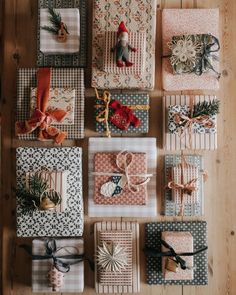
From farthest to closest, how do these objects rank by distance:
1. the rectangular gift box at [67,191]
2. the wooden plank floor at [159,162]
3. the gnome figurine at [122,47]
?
the wooden plank floor at [159,162] < the rectangular gift box at [67,191] < the gnome figurine at [122,47]

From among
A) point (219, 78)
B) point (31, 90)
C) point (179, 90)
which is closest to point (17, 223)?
point (31, 90)

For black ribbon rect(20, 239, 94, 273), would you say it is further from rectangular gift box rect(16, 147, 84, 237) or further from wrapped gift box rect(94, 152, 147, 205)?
wrapped gift box rect(94, 152, 147, 205)

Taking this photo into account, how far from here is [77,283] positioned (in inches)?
74.8

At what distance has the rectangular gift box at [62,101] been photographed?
1.86 metres

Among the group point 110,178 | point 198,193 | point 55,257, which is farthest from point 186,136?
point 55,257

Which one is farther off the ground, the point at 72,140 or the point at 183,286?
the point at 72,140

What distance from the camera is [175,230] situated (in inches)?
75.6

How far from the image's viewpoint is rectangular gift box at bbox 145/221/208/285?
6.24ft

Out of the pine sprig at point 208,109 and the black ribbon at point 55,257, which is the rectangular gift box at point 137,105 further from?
the black ribbon at point 55,257

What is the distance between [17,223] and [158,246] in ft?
2.00

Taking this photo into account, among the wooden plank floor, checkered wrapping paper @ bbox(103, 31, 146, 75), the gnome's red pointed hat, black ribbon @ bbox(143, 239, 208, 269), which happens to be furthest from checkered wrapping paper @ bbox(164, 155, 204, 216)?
the gnome's red pointed hat

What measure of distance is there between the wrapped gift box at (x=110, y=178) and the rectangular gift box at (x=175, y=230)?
154 millimetres

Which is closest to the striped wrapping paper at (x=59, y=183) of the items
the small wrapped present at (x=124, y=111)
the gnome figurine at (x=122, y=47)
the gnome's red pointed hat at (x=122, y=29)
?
the small wrapped present at (x=124, y=111)

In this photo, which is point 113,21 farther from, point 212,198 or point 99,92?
point 212,198
